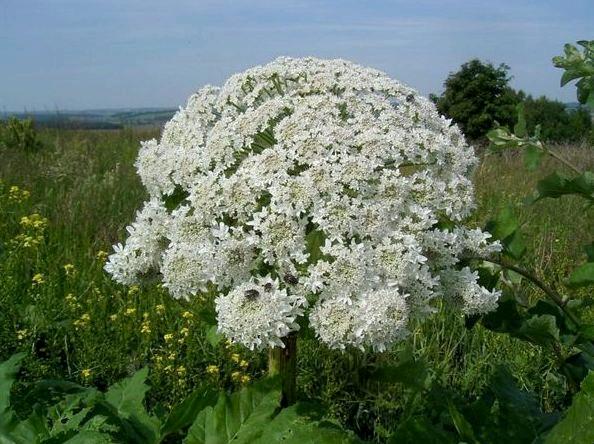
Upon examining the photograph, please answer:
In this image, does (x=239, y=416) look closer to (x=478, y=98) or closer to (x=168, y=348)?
(x=168, y=348)

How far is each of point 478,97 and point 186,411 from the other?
47505 millimetres

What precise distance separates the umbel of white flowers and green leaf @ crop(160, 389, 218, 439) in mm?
579

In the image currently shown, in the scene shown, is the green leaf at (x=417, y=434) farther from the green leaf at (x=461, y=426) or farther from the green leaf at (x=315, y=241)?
the green leaf at (x=315, y=241)

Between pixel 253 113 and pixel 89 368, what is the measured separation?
7.62 feet

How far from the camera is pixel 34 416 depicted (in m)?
2.46

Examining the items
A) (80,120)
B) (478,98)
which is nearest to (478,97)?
(478,98)

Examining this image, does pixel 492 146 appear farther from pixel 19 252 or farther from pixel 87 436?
pixel 19 252

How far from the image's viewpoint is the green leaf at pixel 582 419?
179 centimetres

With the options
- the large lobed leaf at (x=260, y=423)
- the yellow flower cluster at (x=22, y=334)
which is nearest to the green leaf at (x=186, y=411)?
the large lobed leaf at (x=260, y=423)

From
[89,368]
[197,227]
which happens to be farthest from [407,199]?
[89,368]

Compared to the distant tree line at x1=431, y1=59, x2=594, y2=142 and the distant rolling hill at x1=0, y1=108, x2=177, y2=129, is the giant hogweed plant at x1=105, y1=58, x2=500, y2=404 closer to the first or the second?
the distant rolling hill at x1=0, y1=108, x2=177, y2=129

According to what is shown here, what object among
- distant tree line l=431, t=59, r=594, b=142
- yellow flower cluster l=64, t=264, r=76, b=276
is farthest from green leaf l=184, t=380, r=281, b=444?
distant tree line l=431, t=59, r=594, b=142

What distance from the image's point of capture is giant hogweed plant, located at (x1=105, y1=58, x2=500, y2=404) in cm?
194

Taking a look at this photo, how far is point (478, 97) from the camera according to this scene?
1877 inches
